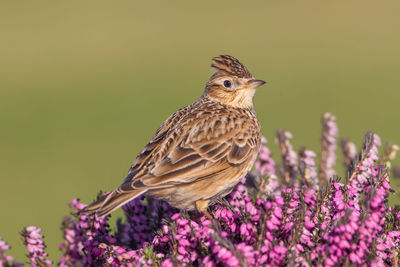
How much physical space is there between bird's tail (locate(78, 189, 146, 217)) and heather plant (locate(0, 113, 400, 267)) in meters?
0.15

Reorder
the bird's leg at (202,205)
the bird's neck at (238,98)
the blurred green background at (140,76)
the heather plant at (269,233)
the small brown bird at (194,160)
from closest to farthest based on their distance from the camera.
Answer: the heather plant at (269,233), the small brown bird at (194,160), the bird's leg at (202,205), the bird's neck at (238,98), the blurred green background at (140,76)

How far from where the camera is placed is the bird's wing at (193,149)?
5996 mm

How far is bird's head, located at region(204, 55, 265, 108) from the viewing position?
7.88m

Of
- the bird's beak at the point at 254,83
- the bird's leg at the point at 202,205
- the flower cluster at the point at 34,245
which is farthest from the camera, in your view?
the bird's beak at the point at 254,83

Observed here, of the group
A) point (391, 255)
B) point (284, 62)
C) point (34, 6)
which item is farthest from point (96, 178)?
point (34, 6)

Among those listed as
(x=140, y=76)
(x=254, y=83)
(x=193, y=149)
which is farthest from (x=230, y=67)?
(x=140, y=76)

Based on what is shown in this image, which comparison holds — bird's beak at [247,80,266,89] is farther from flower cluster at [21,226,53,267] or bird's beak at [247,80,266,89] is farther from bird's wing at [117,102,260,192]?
flower cluster at [21,226,53,267]

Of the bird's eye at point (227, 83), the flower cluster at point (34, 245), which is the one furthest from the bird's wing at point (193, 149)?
the flower cluster at point (34, 245)

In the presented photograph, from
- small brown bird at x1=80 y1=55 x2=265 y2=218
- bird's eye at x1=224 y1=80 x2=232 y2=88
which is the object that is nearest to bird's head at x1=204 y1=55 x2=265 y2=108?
bird's eye at x1=224 y1=80 x2=232 y2=88

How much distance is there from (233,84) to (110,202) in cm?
A: 314

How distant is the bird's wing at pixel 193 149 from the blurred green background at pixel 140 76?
26.6 ft

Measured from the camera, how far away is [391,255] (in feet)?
14.0

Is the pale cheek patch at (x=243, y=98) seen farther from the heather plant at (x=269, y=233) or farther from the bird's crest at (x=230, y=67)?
the heather plant at (x=269, y=233)

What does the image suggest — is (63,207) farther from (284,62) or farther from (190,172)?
(284,62)
